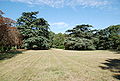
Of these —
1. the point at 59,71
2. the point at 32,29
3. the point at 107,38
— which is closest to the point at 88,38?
the point at 107,38

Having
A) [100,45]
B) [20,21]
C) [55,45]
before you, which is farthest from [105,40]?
[20,21]

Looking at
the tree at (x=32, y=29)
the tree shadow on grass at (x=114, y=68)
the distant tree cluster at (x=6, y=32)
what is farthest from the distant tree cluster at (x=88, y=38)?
the tree shadow on grass at (x=114, y=68)

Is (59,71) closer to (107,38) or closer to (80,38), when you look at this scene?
(80,38)

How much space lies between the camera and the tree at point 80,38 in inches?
1069

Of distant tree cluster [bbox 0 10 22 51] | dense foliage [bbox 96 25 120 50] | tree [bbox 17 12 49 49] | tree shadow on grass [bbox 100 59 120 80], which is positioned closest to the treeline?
tree [bbox 17 12 49 49]

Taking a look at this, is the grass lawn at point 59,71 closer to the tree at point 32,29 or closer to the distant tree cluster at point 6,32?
the distant tree cluster at point 6,32

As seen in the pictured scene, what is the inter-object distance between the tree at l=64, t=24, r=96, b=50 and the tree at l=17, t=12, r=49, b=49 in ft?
25.4

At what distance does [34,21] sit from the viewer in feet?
98.5

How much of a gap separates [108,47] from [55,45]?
25.4 m

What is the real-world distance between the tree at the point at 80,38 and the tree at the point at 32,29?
7732mm

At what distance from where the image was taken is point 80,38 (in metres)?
28.0

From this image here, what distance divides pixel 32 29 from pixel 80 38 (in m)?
15.4

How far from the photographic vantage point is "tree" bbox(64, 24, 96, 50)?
27.1 meters

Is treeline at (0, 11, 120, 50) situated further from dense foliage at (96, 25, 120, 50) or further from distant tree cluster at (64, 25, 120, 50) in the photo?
dense foliage at (96, 25, 120, 50)
